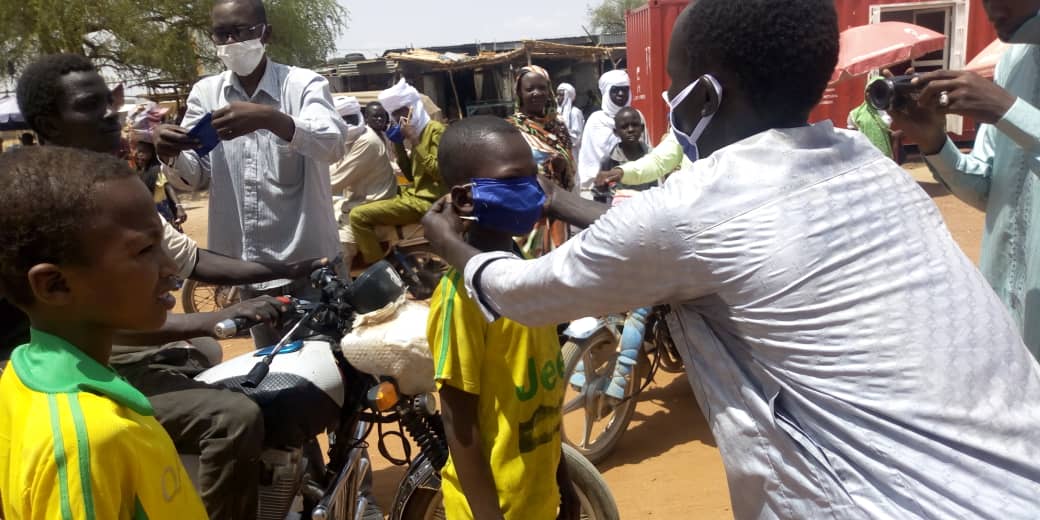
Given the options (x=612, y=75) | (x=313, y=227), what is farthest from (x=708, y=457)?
(x=612, y=75)

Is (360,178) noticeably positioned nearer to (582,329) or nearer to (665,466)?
(582,329)

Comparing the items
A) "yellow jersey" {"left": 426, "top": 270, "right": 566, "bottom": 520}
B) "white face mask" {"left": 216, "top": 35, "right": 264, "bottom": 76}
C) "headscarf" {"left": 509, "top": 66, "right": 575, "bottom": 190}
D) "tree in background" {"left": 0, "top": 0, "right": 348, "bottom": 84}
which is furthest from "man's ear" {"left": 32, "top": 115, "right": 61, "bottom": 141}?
"tree in background" {"left": 0, "top": 0, "right": 348, "bottom": 84}

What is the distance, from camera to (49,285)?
4.44ft

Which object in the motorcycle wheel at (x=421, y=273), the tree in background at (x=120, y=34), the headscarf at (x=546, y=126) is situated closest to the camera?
the headscarf at (x=546, y=126)

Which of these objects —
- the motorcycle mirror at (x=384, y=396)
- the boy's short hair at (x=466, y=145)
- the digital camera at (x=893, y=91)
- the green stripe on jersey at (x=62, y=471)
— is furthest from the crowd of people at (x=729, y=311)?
the digital camera at (x=893, y=91)

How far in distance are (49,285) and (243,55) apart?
7.61 ft

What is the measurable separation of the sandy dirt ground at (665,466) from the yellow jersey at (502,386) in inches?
76.2

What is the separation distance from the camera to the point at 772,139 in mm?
1310

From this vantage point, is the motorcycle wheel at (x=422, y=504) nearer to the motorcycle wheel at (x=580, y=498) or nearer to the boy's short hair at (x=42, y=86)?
the motorcycle wheel at (x=580, y=498)

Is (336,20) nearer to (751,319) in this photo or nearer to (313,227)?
(313,227)

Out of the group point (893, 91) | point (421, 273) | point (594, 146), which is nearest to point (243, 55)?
point (893, 91)

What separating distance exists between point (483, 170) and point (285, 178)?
1705mm

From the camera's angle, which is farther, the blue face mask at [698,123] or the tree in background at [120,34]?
the tree in background at [120,34]

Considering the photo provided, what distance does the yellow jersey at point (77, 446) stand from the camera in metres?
1.24
